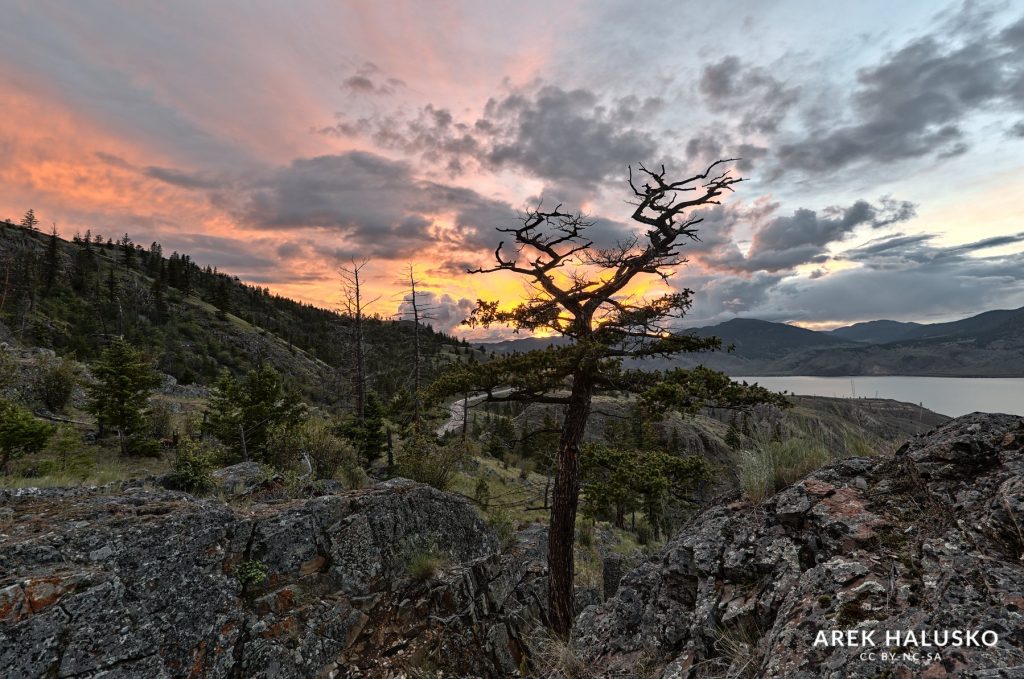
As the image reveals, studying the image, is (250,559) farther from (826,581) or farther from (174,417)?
(174,417)

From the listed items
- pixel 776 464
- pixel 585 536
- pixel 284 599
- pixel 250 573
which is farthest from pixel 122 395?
pixel 776 464

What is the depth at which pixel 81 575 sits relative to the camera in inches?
257

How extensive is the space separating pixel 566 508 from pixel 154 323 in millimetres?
90323

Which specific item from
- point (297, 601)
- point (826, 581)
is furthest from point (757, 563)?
point (297, 601)

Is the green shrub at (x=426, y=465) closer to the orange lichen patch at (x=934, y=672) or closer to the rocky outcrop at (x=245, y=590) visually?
the rocky outcrop at (x=245, y=590)

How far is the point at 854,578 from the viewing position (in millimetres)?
3676

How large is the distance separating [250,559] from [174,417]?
2157cm

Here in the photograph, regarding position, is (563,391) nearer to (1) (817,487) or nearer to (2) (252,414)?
(1) (817,487)

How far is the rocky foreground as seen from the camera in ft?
10.6

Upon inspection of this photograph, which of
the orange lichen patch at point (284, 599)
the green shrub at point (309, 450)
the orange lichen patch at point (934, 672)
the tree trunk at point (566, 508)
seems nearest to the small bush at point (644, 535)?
the green shrub at point (309, 450)

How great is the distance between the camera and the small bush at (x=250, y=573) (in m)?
8.15

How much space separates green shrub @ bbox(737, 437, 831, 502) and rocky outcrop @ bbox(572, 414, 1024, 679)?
34 centimetres

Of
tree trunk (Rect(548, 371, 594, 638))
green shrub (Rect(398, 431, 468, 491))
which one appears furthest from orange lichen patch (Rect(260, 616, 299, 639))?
green shrub (Rect(398, 431, 468, 491))

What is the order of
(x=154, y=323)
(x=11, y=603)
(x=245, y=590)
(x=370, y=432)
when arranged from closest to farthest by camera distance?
(x=11, y=603)
(x=245, y=590)
(x=370, y=432)
(x=154, y=323)
